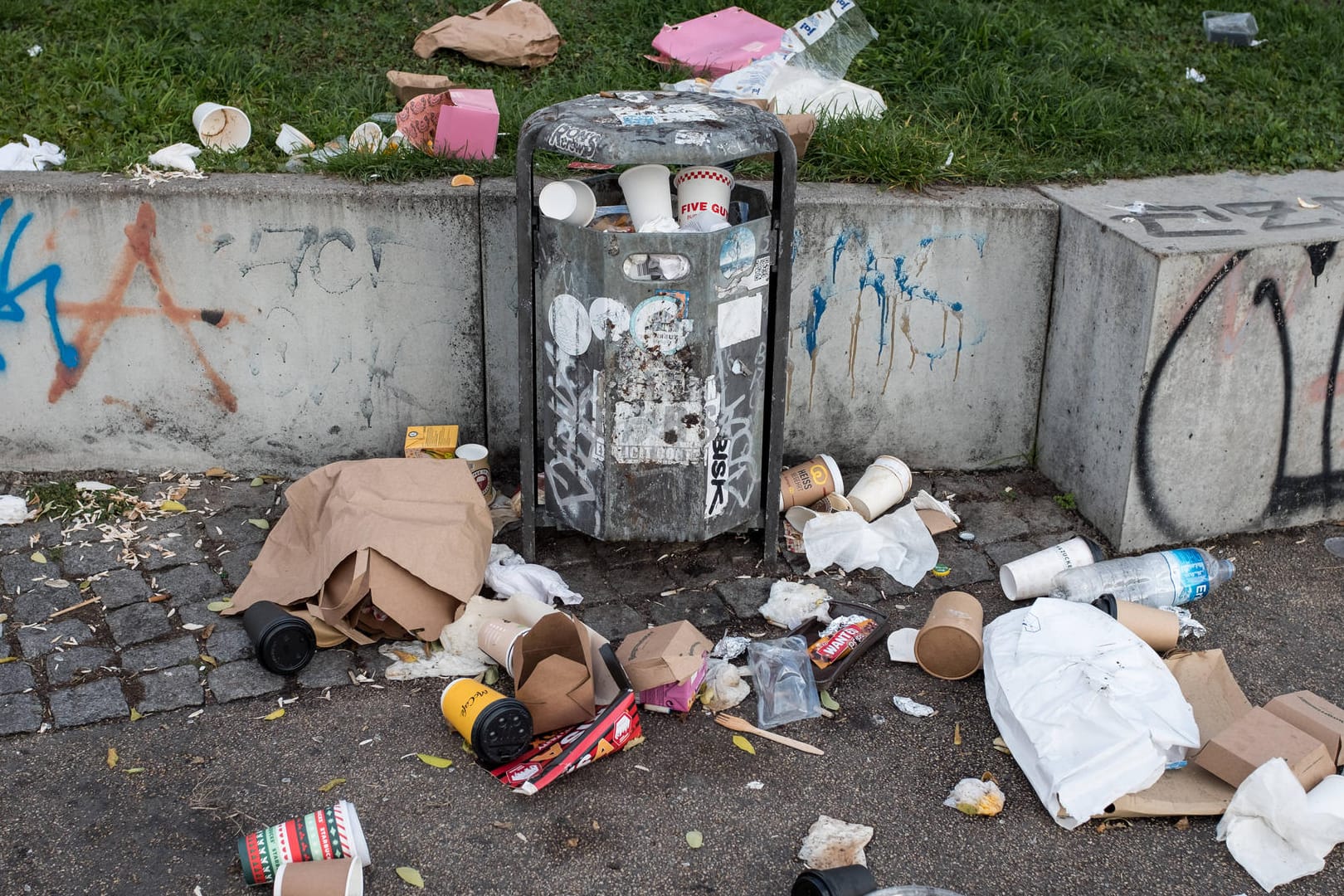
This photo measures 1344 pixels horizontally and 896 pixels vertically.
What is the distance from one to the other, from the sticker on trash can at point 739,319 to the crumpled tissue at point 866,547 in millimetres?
774

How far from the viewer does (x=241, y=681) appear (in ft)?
11.5

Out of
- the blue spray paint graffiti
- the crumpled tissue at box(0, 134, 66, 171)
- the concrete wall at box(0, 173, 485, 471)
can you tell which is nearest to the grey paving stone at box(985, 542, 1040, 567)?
the concrete wall at box(0, 173, 485, 471)

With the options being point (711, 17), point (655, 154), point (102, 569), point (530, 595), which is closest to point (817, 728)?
point (530, 595)

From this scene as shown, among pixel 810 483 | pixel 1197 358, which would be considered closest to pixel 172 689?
pixel 810 483

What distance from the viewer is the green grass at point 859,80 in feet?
15.3

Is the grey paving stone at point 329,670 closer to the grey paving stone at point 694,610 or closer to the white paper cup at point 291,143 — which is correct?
the grey paving stone at point 694,610

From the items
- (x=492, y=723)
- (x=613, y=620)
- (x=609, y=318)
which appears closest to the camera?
(x=492, y=723)

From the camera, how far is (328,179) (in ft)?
14.3

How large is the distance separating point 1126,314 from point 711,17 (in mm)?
2496

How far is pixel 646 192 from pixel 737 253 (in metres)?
0.33

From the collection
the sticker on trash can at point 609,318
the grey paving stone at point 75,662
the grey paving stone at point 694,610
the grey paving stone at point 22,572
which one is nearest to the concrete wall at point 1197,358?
the grey paving stone at point 694,610

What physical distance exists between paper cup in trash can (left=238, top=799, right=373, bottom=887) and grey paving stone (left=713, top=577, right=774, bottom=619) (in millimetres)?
1436

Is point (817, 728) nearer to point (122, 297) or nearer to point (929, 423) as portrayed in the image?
point (929, 423)

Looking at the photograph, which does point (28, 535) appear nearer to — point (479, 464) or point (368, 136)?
point (479, 464)
